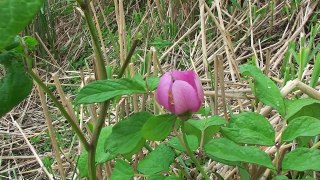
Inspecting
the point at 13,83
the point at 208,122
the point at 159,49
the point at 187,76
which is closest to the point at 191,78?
the point at 187,76

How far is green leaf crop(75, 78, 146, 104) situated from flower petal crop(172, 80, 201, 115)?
0.18 feet

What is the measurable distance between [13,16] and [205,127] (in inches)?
15.4

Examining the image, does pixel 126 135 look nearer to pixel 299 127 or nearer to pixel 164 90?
pixel 164 90

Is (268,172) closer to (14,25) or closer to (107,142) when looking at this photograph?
(107,142)

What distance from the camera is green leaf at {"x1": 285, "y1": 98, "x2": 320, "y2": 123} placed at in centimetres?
82

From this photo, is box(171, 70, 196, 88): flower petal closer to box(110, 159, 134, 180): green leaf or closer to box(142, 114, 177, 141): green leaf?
box(142, 114, 177, 141): green leaf

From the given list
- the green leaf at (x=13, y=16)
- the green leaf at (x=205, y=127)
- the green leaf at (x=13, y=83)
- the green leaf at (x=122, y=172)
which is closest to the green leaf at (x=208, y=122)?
the green leaf at (x=205, y=127)

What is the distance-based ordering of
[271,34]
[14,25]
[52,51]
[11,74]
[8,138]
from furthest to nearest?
1. [52,51]
2. [271,34]
3. [8,138]
4. [11,74]
5. [14,25]

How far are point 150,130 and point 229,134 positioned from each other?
4.8 inches

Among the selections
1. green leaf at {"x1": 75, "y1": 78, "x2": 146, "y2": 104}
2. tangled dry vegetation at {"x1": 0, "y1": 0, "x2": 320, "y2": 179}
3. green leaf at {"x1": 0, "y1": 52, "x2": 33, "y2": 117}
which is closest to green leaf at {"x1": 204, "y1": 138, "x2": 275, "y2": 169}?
green leaf at {"x1": 75, "y1": 78, "x2": 146, "y2": 104}

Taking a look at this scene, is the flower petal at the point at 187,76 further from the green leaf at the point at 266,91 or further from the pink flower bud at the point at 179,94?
the green leaf at the point at 266,91

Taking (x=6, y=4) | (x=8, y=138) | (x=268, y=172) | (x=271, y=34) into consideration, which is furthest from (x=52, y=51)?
(x=6, y=4)

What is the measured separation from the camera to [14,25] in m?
0.48

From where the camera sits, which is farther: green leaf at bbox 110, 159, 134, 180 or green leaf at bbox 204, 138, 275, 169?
green leaf at bbox 110, 159, 134, 180
